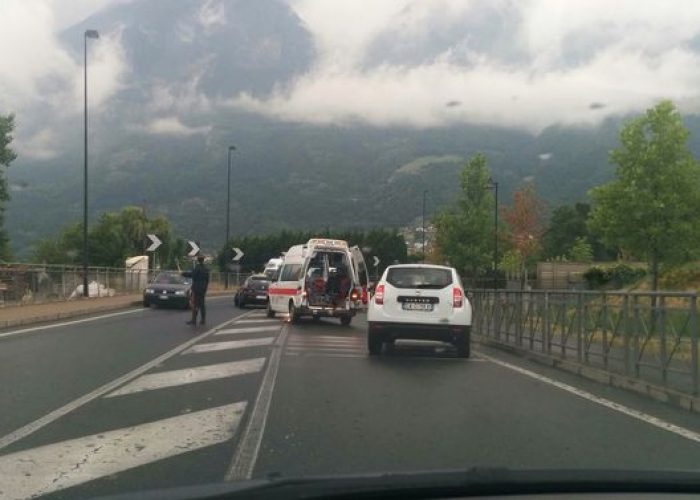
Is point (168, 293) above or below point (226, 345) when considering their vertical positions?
above

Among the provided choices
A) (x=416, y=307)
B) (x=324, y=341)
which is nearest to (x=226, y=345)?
(x=324, y=341)

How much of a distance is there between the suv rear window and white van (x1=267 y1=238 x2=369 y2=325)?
7912 mm

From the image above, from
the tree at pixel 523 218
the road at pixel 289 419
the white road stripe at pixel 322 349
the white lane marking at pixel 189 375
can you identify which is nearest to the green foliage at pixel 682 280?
the white road stripe at pixel 322 349

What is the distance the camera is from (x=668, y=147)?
2689cm

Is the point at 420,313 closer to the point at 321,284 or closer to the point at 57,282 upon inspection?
the point at 321,284

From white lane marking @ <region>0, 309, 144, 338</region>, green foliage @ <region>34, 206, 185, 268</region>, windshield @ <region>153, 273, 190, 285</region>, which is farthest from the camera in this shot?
green foliage @ <region>34, 206, 185, 268</region>

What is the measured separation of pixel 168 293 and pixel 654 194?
1771cm

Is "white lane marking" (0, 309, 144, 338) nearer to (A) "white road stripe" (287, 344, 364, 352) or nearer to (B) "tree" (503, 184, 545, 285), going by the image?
(A) "white road stripe" (287, 344, 364, 352)

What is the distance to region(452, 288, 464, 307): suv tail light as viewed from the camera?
14.6 metres

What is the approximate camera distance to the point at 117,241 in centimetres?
9606

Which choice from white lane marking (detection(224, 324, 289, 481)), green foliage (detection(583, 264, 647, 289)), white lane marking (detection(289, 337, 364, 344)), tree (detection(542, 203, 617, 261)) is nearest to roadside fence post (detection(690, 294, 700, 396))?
white lane marking (detection(224, 324, 289, 481))

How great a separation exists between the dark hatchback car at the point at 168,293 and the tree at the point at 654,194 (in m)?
15.3

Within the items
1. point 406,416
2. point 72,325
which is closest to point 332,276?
point 72,325

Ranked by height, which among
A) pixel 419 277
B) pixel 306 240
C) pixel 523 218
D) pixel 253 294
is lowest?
pixel 253 294
